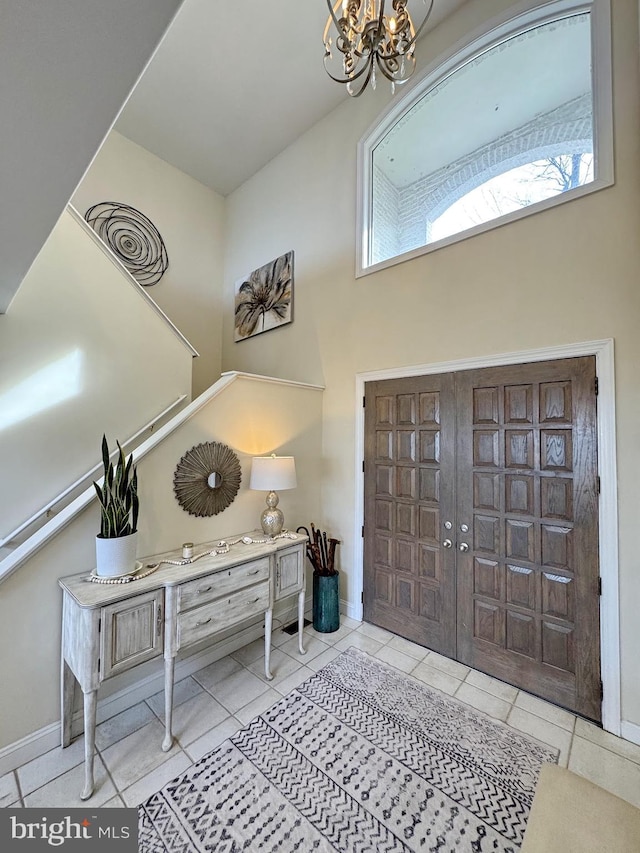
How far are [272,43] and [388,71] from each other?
1.84 meters

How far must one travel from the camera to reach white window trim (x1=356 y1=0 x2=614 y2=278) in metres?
2.17

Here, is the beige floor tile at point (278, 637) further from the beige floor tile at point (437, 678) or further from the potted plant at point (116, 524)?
the potted plant at point (116, 524)

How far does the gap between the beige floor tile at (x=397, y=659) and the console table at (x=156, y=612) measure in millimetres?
869

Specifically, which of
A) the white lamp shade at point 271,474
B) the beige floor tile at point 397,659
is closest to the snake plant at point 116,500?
the white lamp shade at point 271,474

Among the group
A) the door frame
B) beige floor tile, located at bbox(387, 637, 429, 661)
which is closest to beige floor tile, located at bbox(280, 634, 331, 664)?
A: beige floor tile, located at bbox(387, 637, 429, 661)

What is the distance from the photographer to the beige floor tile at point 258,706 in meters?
2.07

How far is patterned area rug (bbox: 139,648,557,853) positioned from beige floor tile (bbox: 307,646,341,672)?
11.5 inches

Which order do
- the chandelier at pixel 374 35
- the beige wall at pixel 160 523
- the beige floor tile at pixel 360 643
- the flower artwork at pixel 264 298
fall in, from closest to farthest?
the beige wall at pixel 160 523
the chandelier at pixel 374 35
the beige floor tile at pixel 360 643
the flower artwork at pixel 264 298

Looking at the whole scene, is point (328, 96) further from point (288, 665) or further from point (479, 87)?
point (288, 665)

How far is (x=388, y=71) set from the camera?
2.08m

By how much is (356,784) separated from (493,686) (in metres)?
1.20

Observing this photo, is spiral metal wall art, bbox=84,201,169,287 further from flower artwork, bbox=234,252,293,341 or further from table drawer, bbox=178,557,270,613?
table drawer, bbox=178,557,270,613

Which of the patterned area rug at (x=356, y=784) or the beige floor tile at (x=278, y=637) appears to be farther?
the beige floor tile at (x=278, y=637)

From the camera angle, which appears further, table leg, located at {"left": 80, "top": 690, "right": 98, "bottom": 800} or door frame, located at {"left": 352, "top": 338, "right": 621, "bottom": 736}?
door frame, located at {"left": 352, "top": 338, "right": 621, "bottom": 736}
